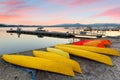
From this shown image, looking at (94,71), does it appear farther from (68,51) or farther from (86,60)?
(68,51)

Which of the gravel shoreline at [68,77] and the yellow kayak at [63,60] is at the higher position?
the yellow kayak at [63,60]

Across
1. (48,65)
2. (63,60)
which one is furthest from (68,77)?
(63,60)

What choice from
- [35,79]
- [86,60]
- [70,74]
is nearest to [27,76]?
[35,79]

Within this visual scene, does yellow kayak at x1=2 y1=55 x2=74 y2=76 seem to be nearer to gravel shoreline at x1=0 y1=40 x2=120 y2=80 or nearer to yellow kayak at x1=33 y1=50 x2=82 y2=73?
gravel shoreline at x1=0 y1=40 x2=120 y2=80

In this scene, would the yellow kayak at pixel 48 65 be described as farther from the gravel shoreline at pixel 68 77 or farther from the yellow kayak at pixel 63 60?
the yellow kayak at pixel 63 60

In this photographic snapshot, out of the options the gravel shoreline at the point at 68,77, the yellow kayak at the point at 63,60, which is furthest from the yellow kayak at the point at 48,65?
the yellow kayak at the point at 63,60

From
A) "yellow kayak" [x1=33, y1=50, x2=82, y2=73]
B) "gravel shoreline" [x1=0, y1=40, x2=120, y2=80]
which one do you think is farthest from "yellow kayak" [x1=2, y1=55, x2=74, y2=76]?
"yellow kayak" [x1=33, y1=50, x2=82, y2=73]

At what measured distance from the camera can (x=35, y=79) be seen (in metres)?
5.60

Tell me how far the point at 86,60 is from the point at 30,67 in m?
2.79

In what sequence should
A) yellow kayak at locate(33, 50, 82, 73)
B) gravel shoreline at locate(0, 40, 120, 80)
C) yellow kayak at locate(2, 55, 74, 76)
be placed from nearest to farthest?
gravel shoreline at locate(0, 40, 120, 80), yellow kayak at locate(2, 55, 74, 76), yellow kayak at locate(33, 50, 82, 73)

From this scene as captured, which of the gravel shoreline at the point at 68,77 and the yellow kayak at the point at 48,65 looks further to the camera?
the yellow kayak at the point at 48,65

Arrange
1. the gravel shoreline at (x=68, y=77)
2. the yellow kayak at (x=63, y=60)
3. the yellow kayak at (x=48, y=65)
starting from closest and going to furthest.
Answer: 1. the gravel shoreline at (x=68, y=77)
2. the yellow kayak at (x=48, y=65)
3. the yellow kayak at (x=63, y=60)

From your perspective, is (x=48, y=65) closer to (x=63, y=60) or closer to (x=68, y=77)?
(x=68, y=77)

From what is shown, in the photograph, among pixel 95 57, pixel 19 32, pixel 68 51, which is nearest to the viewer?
pixel 95 57
